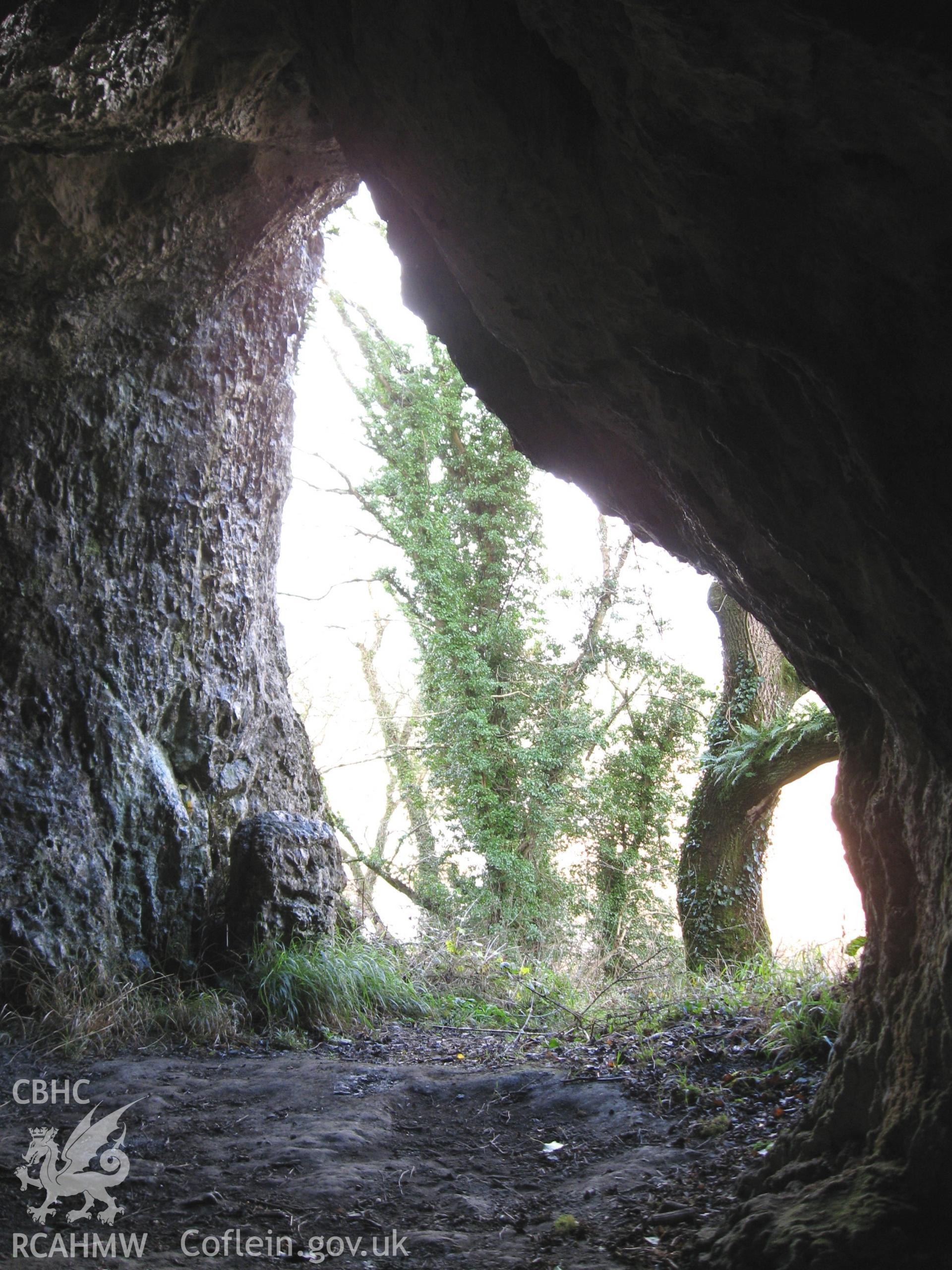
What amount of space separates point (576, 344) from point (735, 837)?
595 centimetres

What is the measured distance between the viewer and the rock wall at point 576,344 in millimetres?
1778

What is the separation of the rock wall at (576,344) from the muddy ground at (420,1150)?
22.9 inches

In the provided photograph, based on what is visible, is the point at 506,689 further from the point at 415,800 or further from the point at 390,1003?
the point at 390,1003

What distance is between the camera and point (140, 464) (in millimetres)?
5316

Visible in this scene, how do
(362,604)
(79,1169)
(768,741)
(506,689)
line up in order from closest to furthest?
(79,1169) < (768,741) < (506,689) < (362,604)

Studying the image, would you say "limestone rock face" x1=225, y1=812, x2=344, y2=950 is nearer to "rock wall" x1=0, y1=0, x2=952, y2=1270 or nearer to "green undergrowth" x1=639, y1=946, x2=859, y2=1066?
"rock wall" x1=0, y1=0, x2=952, y2=1270

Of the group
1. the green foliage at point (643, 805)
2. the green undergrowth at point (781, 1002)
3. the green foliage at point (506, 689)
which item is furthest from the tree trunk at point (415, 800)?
the green undergrowth at point (781, 1002)

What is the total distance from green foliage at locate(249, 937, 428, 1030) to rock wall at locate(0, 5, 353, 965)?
538 millimetres

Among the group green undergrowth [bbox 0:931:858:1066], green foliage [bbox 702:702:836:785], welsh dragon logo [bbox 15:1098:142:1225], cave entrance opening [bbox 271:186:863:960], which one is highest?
cave entrance opening [bbox 271:186:863:960]

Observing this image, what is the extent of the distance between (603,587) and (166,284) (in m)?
8.25

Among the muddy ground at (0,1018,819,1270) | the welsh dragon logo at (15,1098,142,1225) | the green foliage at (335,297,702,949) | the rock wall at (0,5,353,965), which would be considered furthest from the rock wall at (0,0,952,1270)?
the green foliage at (335,297,702,949)

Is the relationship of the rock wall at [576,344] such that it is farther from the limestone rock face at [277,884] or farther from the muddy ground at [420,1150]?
the muddy ground at [420,1150]

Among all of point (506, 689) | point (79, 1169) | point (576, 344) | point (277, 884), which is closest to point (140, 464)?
point (277, 884)

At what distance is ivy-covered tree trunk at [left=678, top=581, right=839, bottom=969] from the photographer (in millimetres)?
7301
